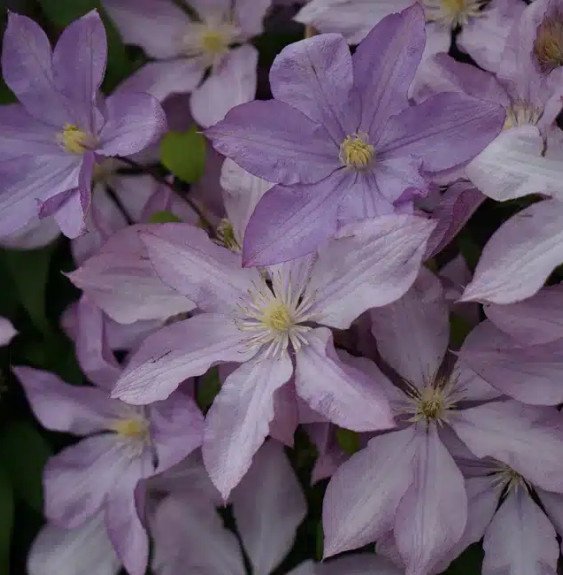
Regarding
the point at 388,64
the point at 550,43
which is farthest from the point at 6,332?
the point at 550,43

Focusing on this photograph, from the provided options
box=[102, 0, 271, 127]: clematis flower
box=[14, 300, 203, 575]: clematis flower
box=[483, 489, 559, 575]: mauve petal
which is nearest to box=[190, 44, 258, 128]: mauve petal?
box=[102, 0, 271, 127]: clematis flower

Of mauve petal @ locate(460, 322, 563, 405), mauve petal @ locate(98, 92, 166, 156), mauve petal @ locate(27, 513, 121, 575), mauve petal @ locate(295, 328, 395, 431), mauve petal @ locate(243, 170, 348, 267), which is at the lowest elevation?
mauve petal @ locate(27, 513, 121, 575)

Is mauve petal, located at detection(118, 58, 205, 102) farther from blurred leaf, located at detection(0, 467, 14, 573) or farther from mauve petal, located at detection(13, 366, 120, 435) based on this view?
blurred leaf, located at detection(0, 467, 14, 573)

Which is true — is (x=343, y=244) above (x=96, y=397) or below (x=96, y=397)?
above

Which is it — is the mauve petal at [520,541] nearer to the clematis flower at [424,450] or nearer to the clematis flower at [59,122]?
the clematis flower at [424,450]

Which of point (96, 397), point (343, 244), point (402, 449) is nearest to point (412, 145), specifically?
point (343, 244)

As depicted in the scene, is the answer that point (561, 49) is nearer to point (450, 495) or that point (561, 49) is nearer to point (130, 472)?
point (450, 495)
